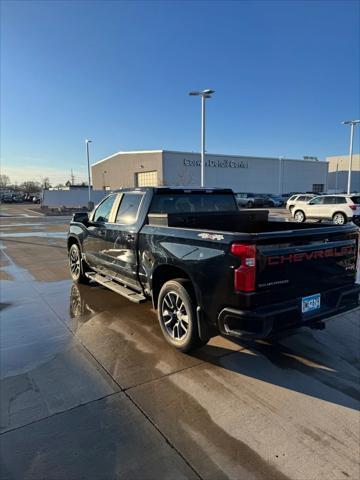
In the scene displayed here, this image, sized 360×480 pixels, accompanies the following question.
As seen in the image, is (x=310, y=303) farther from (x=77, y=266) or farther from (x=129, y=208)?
(x=77, y=266)

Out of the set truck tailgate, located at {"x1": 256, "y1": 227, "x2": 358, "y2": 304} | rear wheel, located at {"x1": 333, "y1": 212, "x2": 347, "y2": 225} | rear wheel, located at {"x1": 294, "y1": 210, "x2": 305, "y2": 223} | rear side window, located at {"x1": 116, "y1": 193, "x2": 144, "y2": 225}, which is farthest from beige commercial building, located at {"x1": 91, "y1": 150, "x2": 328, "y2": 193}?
truck tailgate, located at {"x1": 256, "y1": 227, "x2": 358, "y2": 304}

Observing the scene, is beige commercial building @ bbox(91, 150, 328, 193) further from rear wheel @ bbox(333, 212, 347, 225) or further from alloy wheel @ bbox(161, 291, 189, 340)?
alloy wheel @ bbox(161, 291, 189, 340)

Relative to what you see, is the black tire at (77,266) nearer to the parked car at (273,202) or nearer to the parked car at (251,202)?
the parked car at (251,202)

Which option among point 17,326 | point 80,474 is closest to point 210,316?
point 80,474

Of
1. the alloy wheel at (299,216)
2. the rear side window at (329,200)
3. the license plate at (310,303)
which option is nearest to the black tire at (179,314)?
the license plate at (310,303)

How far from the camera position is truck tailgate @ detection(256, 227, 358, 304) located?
313 centimetres

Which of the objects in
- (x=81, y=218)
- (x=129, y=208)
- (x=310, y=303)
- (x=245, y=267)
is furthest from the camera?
(x=81, y=218)

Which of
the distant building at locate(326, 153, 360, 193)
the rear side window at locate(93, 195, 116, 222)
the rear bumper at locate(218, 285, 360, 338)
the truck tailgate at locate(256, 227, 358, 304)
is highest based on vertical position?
the distant building at locate(326, 153, 360, 193)

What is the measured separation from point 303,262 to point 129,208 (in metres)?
2.72

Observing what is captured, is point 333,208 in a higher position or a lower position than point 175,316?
higher

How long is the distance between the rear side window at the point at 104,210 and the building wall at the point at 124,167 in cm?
4581

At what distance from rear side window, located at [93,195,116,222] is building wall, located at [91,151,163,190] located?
150 ft

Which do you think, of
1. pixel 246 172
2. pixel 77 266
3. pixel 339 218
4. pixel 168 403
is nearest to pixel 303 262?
pixel 168 403

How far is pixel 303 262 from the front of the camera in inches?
134
